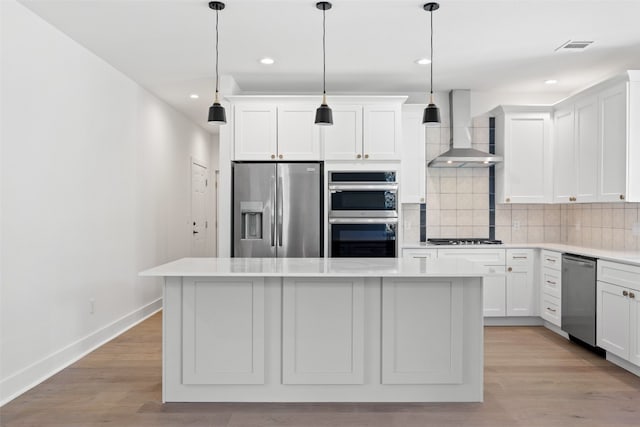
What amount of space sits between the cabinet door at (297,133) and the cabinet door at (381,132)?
1.62 feet

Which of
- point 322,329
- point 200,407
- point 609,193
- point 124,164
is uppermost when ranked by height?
point 124,164

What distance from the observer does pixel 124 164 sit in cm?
468

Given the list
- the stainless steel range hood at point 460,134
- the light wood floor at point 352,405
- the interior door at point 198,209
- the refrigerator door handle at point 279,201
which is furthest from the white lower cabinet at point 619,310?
the interior door at point 198,209

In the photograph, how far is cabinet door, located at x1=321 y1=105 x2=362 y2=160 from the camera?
4.68m

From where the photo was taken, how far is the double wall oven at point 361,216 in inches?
182

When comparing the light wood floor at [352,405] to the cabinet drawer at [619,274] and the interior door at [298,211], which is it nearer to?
the cabinet drawer at [619,274]

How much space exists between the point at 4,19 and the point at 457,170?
14.2 ft

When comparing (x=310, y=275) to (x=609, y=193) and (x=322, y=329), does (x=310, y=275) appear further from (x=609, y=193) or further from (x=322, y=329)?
(x=609, y=193)

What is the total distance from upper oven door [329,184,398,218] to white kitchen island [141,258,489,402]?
1697 mm

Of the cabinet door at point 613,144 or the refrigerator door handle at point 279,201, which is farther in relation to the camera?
the refrigerator door handle at point 279,201

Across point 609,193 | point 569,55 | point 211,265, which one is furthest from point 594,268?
point 211,265

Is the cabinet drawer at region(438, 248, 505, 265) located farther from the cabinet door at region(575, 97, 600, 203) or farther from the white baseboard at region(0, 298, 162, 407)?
the white baseboard at region(0, 298, 162, 407)

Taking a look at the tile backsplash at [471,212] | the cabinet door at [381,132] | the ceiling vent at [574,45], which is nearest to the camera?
the ceiling vent at [574,45]

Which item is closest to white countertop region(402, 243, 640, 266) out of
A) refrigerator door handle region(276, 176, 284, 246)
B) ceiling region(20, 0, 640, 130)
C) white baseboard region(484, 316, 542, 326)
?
white baseboard region(484, 316, 542, 326)
